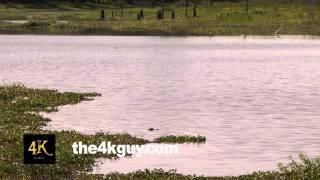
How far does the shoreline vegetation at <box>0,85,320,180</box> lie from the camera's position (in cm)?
2942

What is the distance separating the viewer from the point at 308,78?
83438 mm

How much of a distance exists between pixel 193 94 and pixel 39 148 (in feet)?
125

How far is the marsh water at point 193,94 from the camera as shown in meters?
37.0

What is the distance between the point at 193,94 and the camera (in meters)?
64.8

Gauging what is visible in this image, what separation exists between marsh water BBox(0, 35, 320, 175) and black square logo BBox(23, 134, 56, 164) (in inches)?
151

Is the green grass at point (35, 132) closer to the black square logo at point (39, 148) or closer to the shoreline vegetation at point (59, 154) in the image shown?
the shoreline vegetation at point (59, 154)

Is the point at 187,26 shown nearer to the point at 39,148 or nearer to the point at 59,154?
the point at 59,154

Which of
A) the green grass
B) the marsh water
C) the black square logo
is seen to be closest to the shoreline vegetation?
the green grass

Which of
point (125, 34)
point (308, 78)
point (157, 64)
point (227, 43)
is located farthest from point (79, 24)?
point (308, 78)

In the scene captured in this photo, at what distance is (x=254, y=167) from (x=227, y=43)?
121779 mm

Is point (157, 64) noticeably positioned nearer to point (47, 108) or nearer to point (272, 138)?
point (47, 108)

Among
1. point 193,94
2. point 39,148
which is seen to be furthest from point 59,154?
point 193,94

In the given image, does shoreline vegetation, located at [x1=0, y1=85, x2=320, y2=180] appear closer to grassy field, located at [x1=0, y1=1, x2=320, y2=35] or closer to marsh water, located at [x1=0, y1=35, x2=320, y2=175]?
marsh water, located at [x1=0, y1=35, x2=320, y2=175]

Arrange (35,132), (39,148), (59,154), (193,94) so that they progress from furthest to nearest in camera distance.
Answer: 1. (193,94)
2. (35,132)
3. (59,154)
4. (39,148)
